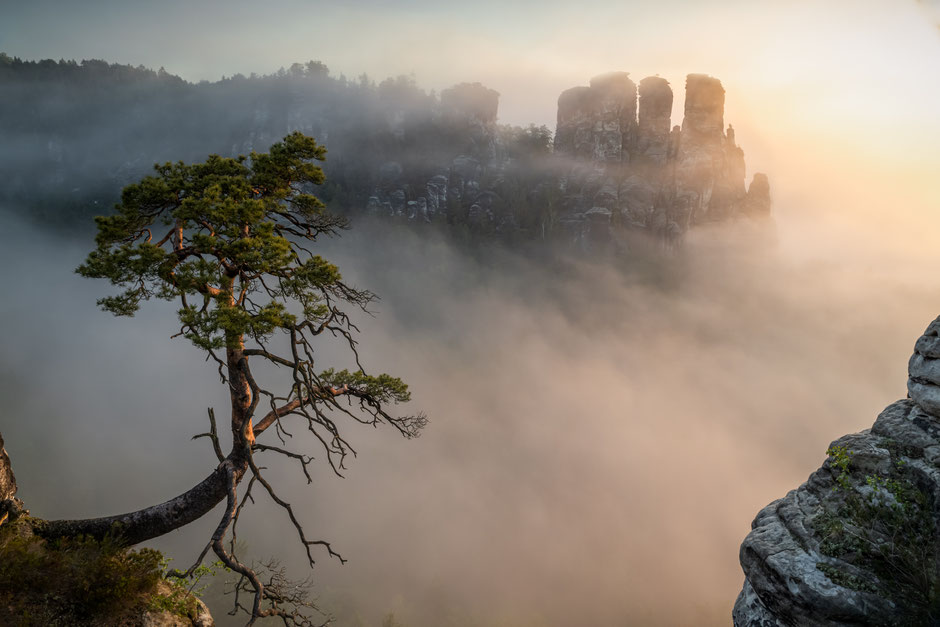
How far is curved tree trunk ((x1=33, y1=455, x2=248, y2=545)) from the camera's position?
864 cm

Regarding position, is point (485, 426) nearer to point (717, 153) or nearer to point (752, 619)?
point (717, 153)

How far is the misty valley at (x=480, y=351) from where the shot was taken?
103 metres

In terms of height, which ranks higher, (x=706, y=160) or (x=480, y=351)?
(x=706, y=160)

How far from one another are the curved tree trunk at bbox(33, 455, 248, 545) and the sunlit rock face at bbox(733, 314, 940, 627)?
10630 millimetres

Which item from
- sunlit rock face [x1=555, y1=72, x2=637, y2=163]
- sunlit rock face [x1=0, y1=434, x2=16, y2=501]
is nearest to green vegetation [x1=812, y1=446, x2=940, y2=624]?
sunlit rock face [x1=0, y1=434, x2=16, y2=501]

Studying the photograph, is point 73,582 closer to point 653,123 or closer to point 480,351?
point 653,123

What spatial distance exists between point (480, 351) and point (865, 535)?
147136 millimetres

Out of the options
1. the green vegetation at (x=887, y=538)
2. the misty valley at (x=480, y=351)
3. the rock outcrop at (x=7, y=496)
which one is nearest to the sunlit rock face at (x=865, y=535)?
the green vegetation at (x=887, y=538)

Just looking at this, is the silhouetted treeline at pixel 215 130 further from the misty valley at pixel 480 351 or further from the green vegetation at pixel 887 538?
the green vegetation at pixel 887 538

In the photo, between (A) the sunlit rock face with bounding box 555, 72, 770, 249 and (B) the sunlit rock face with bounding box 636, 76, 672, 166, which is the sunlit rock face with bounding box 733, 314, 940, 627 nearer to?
(A) the sunlit rock face with bounding box 555, 72, 770, 249

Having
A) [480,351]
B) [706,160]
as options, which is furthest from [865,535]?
[480,351]

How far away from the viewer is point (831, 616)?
26.7ft

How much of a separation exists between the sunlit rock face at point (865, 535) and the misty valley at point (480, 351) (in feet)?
177

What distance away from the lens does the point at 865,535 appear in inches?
341
